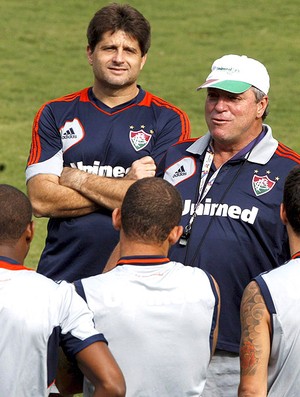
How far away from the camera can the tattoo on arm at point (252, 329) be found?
202 inches

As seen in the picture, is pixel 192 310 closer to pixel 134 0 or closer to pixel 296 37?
pixel 296 37

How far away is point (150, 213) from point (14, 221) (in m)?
0.63

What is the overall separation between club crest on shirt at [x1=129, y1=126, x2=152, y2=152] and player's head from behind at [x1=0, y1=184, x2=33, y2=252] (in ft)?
6.21

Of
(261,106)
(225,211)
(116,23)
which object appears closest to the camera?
(225,211)

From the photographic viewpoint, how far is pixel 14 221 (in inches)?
204

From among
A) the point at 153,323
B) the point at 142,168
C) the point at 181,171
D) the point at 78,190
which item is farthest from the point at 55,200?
the point at 153,323

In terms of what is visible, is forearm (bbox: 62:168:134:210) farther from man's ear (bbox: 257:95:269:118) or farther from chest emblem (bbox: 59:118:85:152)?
man's ear (bbox: 257:95:269:118)

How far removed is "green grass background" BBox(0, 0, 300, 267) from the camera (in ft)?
58.5

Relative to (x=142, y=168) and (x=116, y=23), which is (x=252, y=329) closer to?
(x=142, y=168)

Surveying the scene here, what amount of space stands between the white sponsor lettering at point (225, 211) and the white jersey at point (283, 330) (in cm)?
97

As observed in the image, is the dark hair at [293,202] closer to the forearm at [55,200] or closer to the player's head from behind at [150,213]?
the player's head from behind at [150,213]

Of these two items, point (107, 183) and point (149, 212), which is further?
point (107, 183)

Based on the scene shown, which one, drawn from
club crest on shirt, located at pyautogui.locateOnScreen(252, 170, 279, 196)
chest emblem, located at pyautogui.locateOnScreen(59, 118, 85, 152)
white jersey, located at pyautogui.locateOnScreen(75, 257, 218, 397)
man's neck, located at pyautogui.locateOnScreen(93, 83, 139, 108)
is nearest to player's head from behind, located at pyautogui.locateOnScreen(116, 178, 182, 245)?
white jersey, located at pyautogui.locateOnScreen(75, 257, 218, 397)

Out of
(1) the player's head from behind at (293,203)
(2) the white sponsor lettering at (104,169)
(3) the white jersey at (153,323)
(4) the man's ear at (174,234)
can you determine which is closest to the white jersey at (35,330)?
(3) the white jersey at (153,323)
